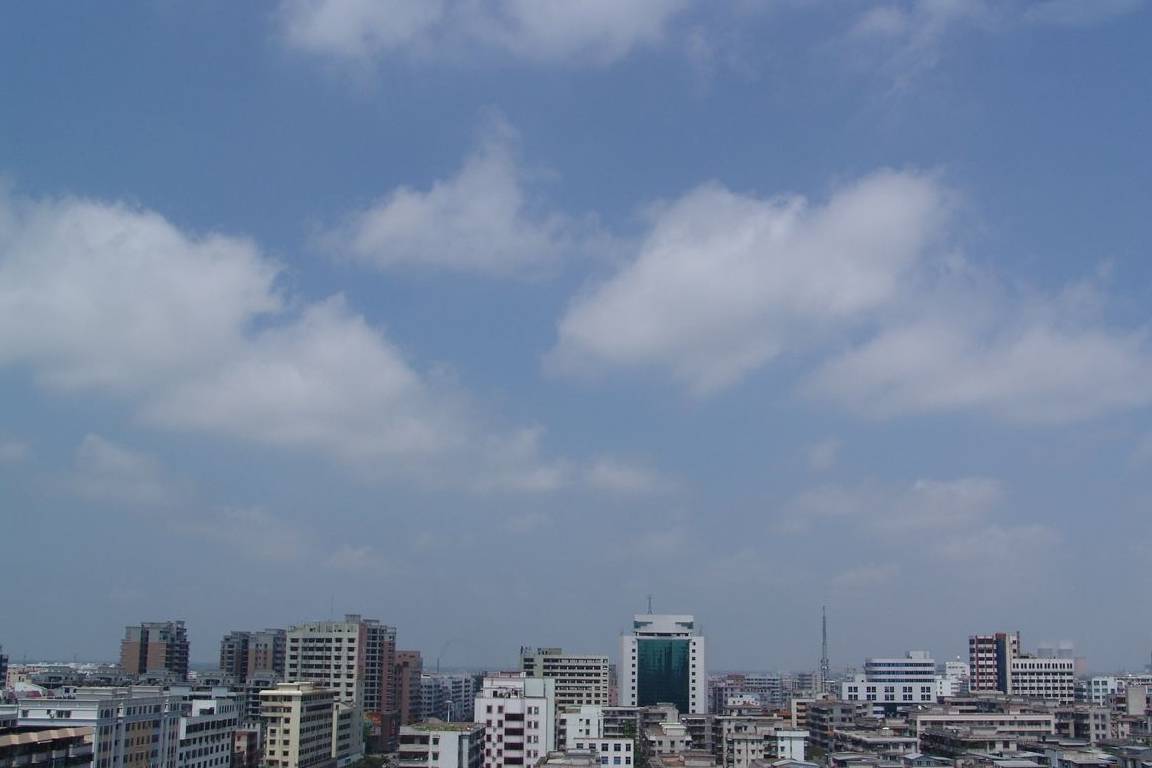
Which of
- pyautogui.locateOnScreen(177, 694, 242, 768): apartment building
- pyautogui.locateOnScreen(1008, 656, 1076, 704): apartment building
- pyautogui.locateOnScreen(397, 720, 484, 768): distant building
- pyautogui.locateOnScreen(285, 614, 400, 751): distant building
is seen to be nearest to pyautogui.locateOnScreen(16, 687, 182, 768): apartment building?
pyautogui.locateOnScreen(177, 694, 242, 768): apartment building

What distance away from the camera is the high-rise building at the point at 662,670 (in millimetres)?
96125

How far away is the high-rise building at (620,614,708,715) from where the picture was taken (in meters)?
96.1

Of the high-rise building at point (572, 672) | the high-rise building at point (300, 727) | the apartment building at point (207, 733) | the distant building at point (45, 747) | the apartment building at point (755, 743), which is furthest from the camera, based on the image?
the high-rise building at point (572, 672)

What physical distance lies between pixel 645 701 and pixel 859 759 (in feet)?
163

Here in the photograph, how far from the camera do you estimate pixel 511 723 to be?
4656cm

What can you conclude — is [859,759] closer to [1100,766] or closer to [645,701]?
[1100,766]

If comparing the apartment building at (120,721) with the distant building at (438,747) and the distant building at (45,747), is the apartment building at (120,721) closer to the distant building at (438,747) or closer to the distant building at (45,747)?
the distant building at (45,747)

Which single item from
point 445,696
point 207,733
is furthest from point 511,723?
point 445,696

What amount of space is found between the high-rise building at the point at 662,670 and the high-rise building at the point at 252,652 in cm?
2885

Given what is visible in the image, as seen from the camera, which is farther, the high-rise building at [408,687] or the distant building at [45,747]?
the high-rise building at [408,687]

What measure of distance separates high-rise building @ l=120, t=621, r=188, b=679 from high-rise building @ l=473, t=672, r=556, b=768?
59977 mm

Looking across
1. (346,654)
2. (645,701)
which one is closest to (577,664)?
(645,701)

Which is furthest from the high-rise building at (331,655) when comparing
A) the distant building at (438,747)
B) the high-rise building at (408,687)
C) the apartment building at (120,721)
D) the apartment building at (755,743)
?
the distant building at (438,747)

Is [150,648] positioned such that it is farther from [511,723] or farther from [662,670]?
[511,723]
